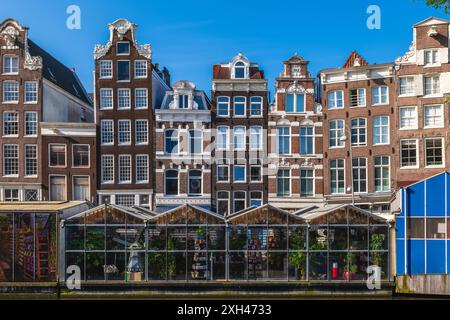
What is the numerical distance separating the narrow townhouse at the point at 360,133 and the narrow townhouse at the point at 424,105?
26.0 inches

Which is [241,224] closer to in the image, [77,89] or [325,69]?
[325,69]

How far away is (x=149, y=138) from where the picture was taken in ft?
149

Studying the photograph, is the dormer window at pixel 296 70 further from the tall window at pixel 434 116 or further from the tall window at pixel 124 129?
the tall window at pixel 124 129

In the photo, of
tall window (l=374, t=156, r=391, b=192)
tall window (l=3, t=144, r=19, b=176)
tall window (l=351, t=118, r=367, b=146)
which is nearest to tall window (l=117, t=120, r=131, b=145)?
tall window (l=3, t=144, r=19, b=176)

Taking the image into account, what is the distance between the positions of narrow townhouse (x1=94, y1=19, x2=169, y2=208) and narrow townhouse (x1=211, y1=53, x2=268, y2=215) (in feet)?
14.2

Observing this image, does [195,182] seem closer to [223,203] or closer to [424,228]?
[223,203]

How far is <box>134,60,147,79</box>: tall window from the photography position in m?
45.6

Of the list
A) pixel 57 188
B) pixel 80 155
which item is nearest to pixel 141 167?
pixel 80 155

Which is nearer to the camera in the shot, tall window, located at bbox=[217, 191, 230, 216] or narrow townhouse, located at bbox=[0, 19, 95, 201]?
narrow townhouse, located at bbox=[0, 19, 95, 201]

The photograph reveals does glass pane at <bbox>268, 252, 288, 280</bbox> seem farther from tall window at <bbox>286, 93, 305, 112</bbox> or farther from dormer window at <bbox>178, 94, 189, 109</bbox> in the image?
dormer window at <bbox>178, 94, 189, 109</bbox>

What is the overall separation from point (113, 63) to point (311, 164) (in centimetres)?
1429

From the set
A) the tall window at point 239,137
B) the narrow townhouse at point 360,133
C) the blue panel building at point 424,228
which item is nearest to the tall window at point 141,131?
the tall window at point 239,137

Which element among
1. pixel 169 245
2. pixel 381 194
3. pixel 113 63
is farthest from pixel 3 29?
pixel 381 194

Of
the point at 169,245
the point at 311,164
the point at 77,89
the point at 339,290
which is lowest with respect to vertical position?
the point at 339,290
